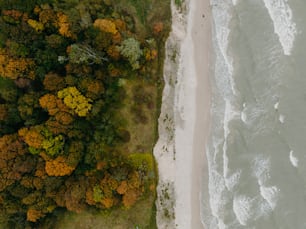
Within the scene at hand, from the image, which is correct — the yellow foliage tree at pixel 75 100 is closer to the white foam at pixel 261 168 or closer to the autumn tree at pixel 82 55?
the autumn tree at pixel 82 55

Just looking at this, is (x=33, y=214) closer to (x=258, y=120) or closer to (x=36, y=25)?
(x=36, y=25)

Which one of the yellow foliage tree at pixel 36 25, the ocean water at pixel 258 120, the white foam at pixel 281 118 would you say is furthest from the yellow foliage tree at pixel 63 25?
the white foam at pixel 281 118

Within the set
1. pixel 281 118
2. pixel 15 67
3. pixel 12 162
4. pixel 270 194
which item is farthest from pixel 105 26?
pixel 270 194

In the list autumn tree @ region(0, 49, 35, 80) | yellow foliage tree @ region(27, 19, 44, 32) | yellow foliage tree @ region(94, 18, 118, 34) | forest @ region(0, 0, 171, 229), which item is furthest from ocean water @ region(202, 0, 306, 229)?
autumn tree @ region(0, 49, 35, 80)

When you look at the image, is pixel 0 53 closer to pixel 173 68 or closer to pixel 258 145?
pixel 173 68

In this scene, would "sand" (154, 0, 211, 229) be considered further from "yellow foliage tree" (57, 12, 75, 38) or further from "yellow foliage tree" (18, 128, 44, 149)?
"yellow foliage tree" (18, 128, 44, 149)

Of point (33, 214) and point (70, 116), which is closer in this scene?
point (70, 116)
